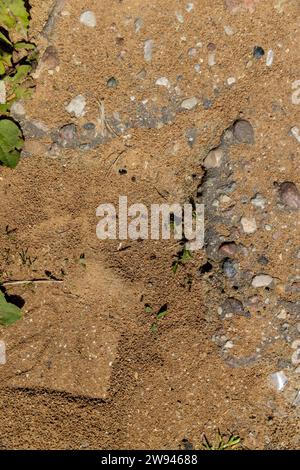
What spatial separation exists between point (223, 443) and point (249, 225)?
53.3 inches

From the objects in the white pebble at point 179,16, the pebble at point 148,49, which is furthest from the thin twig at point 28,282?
the white pebble at point 179,16

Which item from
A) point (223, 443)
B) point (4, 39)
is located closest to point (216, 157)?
point (4, 39)

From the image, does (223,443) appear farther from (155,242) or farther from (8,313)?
(8,313)

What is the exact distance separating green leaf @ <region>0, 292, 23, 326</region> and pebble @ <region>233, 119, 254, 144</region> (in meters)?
1.82

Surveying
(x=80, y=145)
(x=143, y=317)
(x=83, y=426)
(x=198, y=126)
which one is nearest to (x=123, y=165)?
(x=80, y=145)

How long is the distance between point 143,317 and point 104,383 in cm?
48

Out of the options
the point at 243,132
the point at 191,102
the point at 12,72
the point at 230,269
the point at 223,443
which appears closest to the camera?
the point at 223,443

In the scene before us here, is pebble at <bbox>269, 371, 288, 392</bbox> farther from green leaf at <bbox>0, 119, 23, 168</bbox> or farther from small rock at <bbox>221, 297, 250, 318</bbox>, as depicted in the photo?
green leaf at <bbox>0, 119, 23, 168</bbox>

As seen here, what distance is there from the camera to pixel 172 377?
3.41 meters

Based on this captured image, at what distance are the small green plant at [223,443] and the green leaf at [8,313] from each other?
1.42 m

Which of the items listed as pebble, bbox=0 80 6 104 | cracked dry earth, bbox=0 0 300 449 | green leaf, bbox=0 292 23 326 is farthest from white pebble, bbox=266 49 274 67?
green leaf, bbox=0 292 23 326

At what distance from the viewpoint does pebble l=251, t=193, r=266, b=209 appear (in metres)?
3.53

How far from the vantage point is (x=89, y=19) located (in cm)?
379
